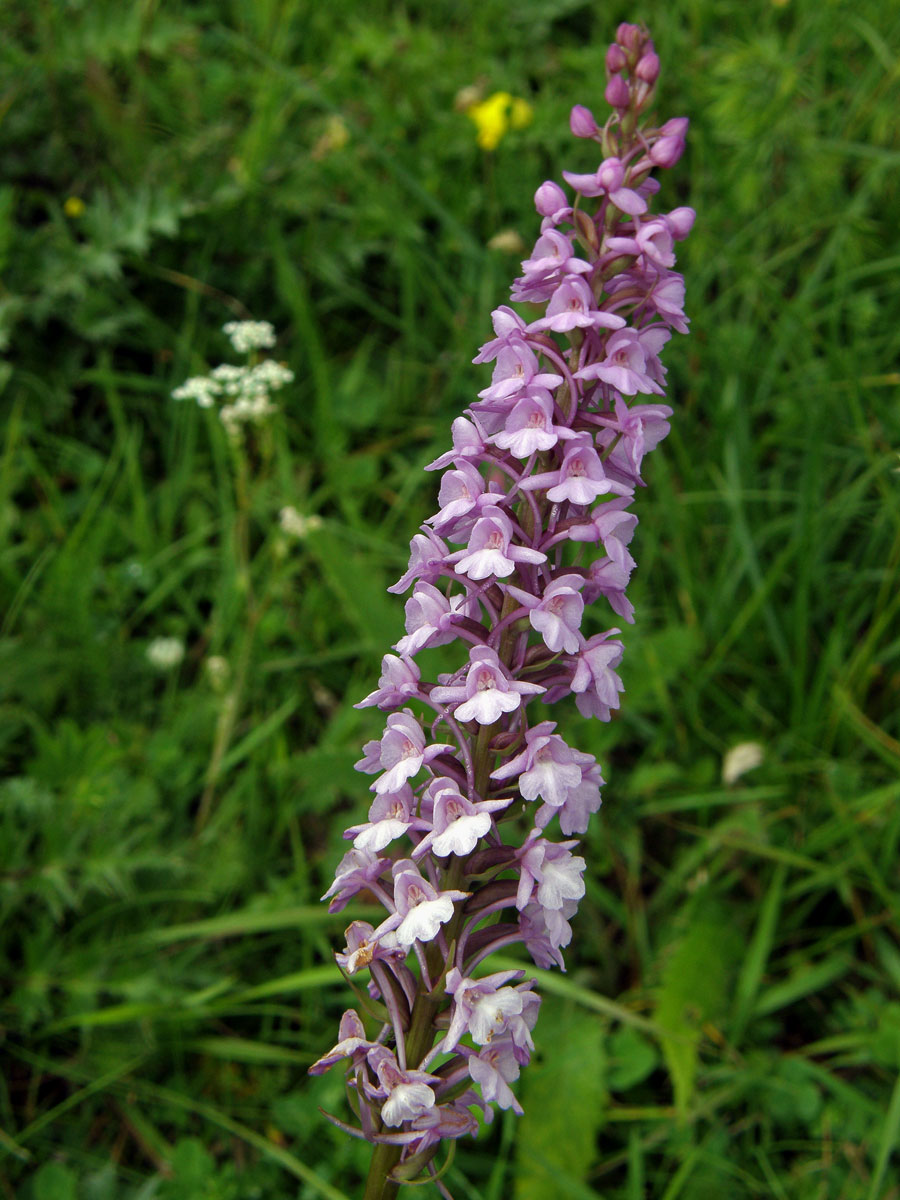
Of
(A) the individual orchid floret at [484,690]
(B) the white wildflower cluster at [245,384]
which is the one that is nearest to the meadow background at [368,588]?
(B) the white wildflower cluster at [245,384]

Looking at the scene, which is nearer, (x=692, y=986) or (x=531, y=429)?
(x=531, y=429)

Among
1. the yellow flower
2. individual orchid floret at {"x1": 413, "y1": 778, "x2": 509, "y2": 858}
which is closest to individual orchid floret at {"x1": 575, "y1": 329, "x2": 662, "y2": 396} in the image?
individual orchid floret at {"x1": 413, "y1": 778, "x2": 509, "y2": 858}

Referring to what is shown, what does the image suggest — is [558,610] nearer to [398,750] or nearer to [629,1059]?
[398,750]

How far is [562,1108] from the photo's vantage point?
8.34 ft

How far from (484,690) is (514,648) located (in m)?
0.11

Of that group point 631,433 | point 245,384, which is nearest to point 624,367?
point 631,433

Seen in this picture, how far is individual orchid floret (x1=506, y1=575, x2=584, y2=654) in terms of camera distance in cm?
132

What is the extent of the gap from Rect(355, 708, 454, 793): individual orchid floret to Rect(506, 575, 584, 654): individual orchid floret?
8.4 inches

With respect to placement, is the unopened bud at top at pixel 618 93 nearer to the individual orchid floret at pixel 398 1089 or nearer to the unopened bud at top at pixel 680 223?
the unopened bud at top at pixel 680 223

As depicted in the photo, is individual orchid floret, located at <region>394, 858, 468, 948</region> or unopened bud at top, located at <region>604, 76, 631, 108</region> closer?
individual orchid floret, located at <region>394, 858, 468, 948</region>

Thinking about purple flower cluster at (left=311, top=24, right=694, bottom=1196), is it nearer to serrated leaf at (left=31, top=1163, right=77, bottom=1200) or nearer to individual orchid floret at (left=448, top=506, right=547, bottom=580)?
individual orchid floret at (left=448, top=506, right=547, bottom=580)

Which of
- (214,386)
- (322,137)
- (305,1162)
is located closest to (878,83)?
(322,137)

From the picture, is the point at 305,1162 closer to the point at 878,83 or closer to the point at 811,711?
the point at 811,711

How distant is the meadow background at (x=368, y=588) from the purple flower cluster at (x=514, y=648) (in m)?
1.12
